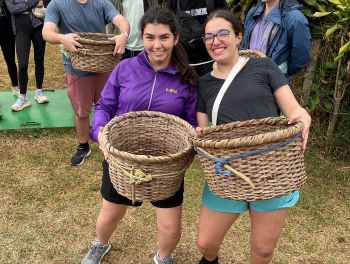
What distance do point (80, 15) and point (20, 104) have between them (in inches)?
80.9

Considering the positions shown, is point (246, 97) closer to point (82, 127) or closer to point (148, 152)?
point (148, 152)

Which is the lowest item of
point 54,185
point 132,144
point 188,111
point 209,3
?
point 54,185

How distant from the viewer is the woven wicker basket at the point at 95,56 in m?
3.21

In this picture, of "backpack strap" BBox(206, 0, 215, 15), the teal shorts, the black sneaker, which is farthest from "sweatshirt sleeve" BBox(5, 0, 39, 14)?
the teal shorts

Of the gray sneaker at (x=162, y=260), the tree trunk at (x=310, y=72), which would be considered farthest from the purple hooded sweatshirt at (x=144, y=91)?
the tree trunk at (x=310, y=72)

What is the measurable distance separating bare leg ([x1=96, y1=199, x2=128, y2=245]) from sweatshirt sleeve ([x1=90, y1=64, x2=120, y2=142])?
449 mm

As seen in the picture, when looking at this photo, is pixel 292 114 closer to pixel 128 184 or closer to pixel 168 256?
pixel 128 184

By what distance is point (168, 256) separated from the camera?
9.36ft

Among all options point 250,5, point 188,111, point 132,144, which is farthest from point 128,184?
point 250,5

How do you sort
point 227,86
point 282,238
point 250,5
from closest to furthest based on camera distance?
point 227,86 → point 282,238 → point 250,5

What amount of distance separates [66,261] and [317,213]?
7.01 feet

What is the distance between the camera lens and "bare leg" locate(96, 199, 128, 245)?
2541 millimetres

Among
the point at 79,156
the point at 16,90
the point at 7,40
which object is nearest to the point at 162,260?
the point at 79,156

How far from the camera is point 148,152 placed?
252 centimetres
